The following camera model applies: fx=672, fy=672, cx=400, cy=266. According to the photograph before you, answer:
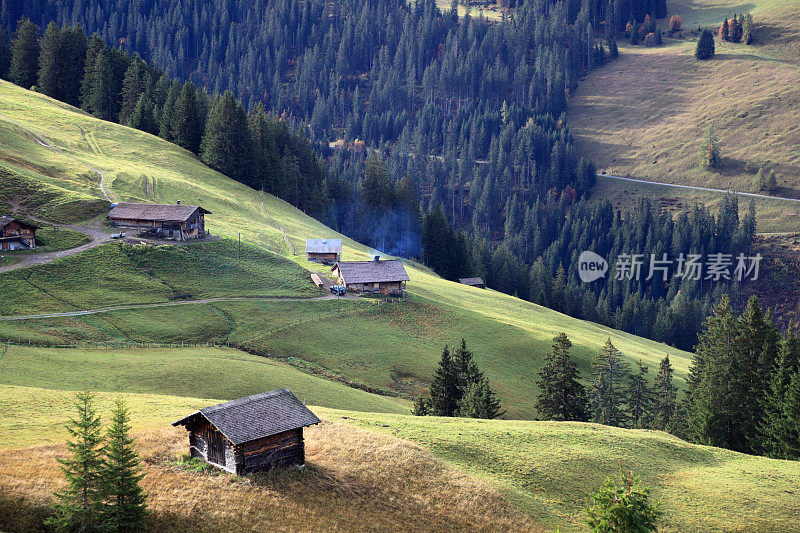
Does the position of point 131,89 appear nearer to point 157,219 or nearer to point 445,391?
point 157,219

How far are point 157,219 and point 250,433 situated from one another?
213 ft

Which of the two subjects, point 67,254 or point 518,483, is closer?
point 518,483

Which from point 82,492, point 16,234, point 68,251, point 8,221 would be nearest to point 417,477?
point 82,492

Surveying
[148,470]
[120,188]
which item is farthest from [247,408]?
[120,188]

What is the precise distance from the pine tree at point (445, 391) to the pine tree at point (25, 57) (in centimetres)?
14067

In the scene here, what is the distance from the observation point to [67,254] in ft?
269

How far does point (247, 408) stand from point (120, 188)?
81.4 metres

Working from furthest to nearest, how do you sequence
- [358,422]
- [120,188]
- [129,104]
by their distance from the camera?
[129,104]
[120,188]
[358,422]

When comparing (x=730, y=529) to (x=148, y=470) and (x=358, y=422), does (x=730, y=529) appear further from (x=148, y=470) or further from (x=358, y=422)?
(x=148, y=470)

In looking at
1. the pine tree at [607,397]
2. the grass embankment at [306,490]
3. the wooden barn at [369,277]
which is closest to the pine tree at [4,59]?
the wooden barn at [369,277]

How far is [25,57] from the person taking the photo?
15738cm

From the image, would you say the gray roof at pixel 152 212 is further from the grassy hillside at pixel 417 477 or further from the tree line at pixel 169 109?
the grassy hillside at pixel 417 477

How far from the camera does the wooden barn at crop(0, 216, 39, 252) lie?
79250mm

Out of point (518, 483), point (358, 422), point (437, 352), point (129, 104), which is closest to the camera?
point (518, 483)
